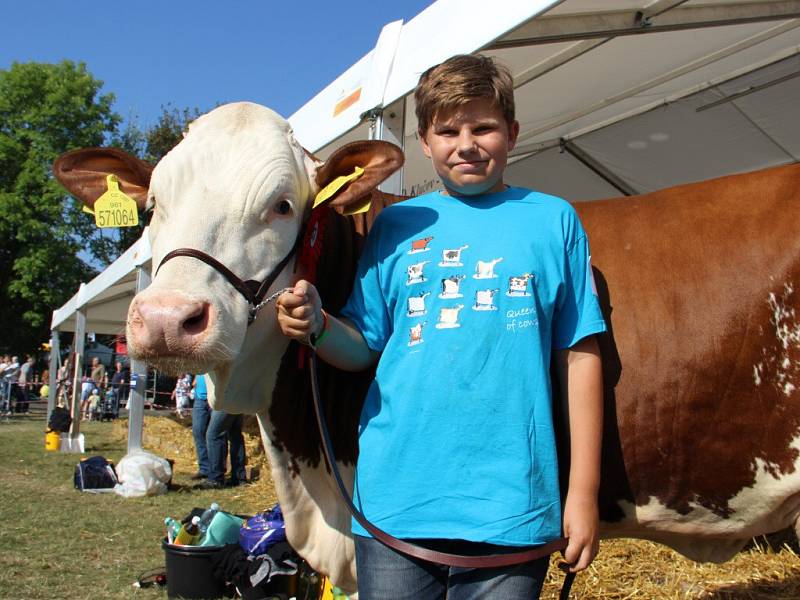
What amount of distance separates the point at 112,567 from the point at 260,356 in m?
3.39

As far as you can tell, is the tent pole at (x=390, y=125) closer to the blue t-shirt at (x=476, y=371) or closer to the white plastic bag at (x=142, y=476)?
the blue t-shirt at (x=476, y=371)

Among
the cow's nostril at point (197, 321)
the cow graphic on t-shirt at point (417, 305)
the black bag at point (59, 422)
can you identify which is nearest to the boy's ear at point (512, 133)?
the cow graphic on t-shirt at point (417, 305)

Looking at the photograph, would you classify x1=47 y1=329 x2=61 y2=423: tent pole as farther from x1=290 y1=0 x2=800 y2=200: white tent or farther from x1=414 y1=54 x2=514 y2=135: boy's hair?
x1=414 y1=54 x2=514 y2=135: boy's hair

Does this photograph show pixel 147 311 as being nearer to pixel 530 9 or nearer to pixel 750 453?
pixel 750 453

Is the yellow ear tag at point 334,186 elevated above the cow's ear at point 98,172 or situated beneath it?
situated beneath

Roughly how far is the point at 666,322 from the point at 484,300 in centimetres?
74

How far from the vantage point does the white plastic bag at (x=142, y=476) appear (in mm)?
7203

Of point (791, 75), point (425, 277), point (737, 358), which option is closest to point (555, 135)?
point (791, 75)

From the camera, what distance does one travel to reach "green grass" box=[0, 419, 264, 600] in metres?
4.21

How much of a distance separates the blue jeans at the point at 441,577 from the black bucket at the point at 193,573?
2.75m

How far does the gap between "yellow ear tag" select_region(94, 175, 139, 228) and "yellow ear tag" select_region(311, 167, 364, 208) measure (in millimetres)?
789

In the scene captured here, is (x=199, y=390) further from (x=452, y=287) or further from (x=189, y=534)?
(x=452, y=287)

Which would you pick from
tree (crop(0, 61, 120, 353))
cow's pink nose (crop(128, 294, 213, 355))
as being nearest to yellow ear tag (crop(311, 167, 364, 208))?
cow's pink nose (crop(128, 294, 213, 355))

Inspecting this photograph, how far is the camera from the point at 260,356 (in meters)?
2.04
